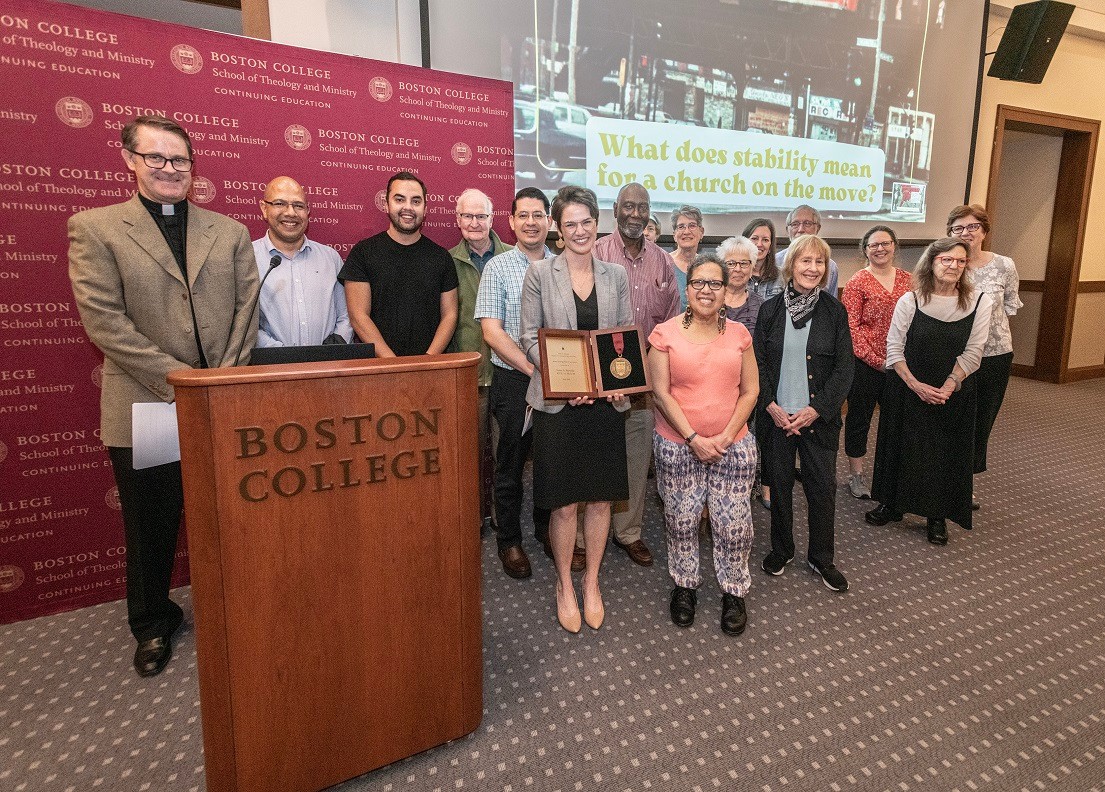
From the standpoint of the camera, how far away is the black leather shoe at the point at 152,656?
2.22m

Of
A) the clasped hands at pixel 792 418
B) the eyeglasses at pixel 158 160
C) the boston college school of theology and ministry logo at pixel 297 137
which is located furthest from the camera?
the boston college school of theology and ministry logo at pixel 297 137

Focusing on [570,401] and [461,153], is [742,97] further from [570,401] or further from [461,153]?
[570,401]

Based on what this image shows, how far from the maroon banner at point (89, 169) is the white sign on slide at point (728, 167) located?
5.92 feet

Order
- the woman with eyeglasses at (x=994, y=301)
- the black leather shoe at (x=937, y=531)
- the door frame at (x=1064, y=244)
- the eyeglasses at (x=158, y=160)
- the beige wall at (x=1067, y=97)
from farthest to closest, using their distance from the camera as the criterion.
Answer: the door frame at (x=1064, y=244) → the beige wall at (x=1067, y=97) → the woman with eyeglasses at (x=994, y=301) → the black leather shoe at (x=937, y=531) → the eyeglasses at (x=158, y=160)

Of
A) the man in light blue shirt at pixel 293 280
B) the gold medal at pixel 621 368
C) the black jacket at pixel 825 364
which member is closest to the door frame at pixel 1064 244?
the black jacket at pixel 825 364

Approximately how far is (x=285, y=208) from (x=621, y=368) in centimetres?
152

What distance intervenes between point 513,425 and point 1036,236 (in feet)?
26.2

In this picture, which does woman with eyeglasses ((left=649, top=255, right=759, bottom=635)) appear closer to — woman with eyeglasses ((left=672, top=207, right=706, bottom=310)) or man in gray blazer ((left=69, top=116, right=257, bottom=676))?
woman with eyeglasses ((left=672, top=207, right=706, bottom=310))

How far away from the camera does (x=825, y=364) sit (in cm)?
276

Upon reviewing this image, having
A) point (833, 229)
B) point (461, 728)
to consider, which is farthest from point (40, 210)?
point (833, 229)

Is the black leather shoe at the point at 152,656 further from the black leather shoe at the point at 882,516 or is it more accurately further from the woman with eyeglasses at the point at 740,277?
the black leather shoe at the point at 882,516

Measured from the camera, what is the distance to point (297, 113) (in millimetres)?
2914

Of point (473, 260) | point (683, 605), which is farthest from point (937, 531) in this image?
point (473, 260)

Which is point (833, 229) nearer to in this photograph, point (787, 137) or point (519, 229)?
point (787, 137)
